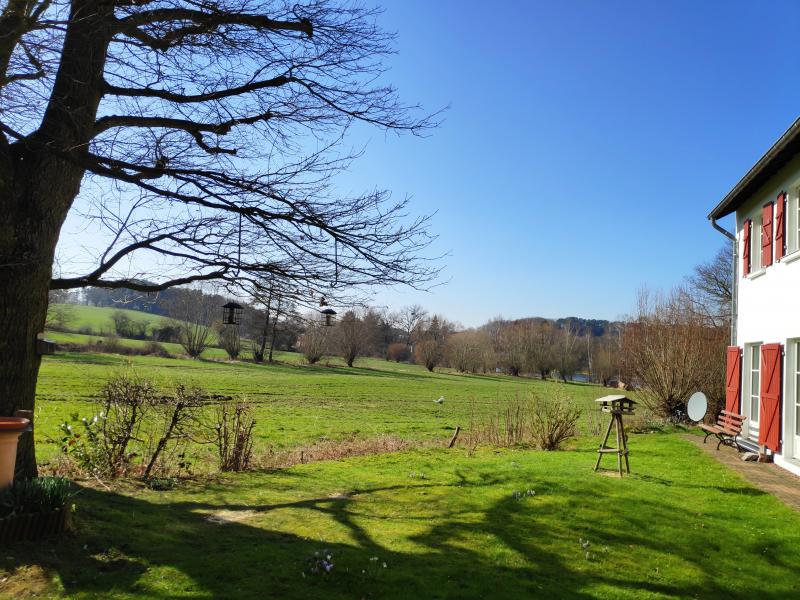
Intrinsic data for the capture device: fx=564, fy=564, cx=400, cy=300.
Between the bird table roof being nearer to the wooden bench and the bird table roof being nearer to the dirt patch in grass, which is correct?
the wooden bench

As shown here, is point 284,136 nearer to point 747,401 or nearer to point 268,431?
point 268,431

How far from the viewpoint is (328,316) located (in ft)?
22.9

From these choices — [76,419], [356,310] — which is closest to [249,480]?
[76,419]

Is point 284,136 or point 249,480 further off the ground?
point 284,136

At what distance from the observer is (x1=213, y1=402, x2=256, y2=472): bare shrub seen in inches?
360

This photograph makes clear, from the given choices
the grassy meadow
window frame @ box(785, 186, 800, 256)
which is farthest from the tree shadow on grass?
window frame @ box(785, 186, 800, 256)

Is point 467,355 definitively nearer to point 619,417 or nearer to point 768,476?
point 768,476

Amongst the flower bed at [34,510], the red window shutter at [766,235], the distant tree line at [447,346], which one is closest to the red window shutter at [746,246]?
the red window shutter at [766,235]

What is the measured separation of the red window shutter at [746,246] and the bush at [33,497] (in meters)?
13.0

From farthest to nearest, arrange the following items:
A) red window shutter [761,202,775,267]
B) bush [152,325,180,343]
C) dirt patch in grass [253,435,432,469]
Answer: bush [152,325,180,343] → red window shutter [761,202,775,267] → dirt patch in grass [253,435,432,469]

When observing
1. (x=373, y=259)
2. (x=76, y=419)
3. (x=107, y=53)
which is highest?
(x=107, y=53)

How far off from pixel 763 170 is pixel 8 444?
12139 millimetres

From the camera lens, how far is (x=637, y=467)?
9.77 metres

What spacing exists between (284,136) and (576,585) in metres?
5.33
